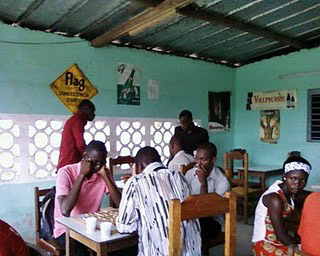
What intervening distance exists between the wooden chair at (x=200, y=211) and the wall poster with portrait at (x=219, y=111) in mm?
3508

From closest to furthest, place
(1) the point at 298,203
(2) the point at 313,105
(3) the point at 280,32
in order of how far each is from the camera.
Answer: (1) the point at 298,203 → (3) the point at 280,32 → (2) the point at 313,105

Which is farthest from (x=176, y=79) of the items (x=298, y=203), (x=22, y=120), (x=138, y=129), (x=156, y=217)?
(x=156, y=217)

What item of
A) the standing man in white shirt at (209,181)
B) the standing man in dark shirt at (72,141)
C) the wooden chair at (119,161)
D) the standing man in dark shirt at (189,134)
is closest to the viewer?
the standing man in white shirt at (209,181)

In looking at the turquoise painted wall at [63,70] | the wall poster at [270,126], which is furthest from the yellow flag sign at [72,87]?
the wall poster at [270,126]

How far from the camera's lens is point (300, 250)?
5.28 ft

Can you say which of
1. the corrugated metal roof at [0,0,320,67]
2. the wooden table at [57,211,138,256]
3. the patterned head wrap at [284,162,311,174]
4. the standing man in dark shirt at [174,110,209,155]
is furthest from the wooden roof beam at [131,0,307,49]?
the wooden table at [57,211,138,256]

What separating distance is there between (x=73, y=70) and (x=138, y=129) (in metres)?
1.15

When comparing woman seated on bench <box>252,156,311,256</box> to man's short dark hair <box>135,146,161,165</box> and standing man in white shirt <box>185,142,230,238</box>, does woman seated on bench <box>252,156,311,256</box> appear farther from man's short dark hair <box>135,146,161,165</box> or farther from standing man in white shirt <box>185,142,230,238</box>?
man's short dark hair <box>135,146,161,165</box>

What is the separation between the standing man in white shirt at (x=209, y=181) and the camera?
2.38 meters

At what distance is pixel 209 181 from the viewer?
2.48 metres

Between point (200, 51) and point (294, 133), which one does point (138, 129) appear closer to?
point (200, 51)

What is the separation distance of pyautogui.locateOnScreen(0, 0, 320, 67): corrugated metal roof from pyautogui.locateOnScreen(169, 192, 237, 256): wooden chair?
1.76 m

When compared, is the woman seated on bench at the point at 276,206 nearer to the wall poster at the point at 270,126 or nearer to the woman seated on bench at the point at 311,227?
the woman seated on bench at the point at 311,227

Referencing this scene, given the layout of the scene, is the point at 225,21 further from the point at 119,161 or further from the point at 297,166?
the point at 297,166
